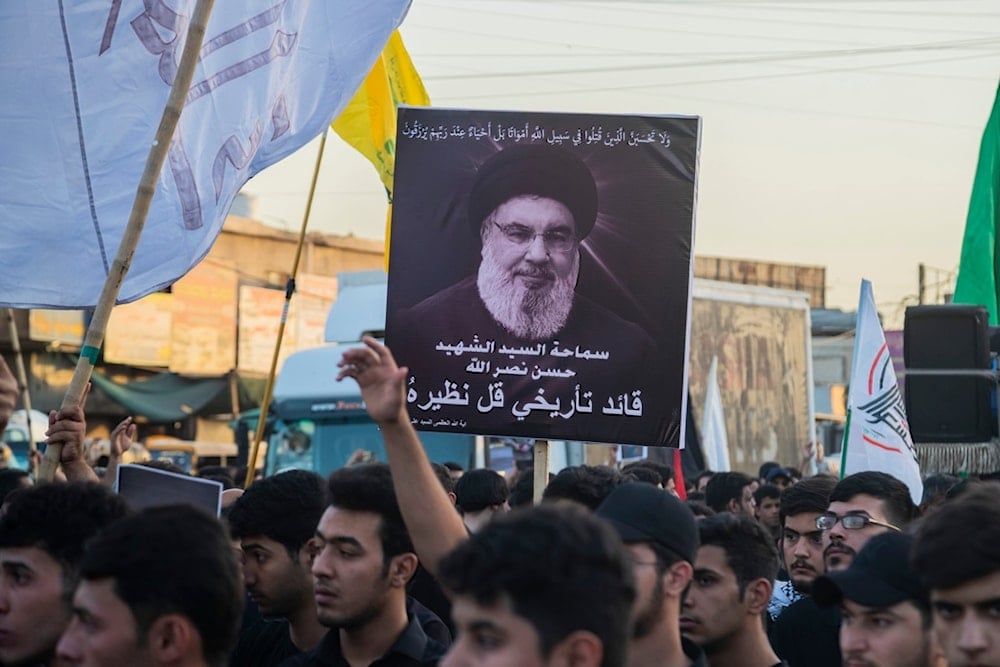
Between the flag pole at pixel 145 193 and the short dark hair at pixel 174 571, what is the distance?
162 centimetres

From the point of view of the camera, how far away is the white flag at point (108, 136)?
A: 5.60 metres

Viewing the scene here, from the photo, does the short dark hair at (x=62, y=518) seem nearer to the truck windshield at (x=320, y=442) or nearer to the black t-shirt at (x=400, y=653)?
the black t-shirt at (x=400, y=653)

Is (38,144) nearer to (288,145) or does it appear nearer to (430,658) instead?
(288,145)

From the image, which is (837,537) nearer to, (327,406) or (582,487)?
(582,487)

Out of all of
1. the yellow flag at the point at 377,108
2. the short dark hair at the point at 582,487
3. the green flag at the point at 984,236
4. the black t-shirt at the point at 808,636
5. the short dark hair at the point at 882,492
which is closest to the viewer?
the black t-shirt at the point at 808,636

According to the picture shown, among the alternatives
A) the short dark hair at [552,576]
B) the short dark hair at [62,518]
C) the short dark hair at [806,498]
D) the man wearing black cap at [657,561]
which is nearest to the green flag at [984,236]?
the short dark hair at [806,498]

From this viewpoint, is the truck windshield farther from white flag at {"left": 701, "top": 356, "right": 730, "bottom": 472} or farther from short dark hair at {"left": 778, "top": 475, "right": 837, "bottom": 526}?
short dark hair at {"left": 778, "top": 475, "right": 837, "bottom": 526}

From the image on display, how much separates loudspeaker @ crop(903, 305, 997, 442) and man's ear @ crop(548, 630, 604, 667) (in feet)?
23.5

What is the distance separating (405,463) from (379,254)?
37.9 meters

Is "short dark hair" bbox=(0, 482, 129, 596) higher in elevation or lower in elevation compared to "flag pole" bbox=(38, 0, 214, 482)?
lower

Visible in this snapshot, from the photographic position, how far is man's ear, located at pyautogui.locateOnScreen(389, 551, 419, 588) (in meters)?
4.52

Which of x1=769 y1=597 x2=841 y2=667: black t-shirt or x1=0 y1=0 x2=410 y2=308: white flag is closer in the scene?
x1=769 y1=597 x2=841 y2=667: black t-shirt

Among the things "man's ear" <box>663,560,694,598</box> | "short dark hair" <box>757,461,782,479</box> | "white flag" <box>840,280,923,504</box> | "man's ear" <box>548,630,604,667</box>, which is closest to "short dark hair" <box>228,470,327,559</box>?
"man's ear" <box>663,560,694,598</box>

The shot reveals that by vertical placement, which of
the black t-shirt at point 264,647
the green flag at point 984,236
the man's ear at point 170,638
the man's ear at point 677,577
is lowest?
the black t-shirt at point 264,647
